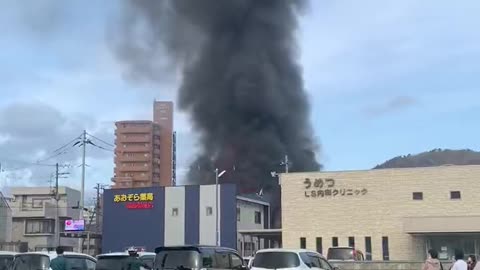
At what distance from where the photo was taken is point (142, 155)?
11400 centimetres

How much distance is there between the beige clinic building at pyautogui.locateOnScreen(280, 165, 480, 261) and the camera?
127 ft

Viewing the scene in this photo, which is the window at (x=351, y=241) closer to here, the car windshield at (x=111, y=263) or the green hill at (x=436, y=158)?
the car windshield at (x=111, y=263)

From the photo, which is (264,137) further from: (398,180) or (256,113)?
(398,180)

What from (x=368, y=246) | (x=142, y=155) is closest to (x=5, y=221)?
(x=368, y=246)

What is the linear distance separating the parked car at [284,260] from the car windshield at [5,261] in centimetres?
639

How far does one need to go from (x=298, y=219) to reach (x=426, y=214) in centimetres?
802

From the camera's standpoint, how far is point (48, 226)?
74.6m

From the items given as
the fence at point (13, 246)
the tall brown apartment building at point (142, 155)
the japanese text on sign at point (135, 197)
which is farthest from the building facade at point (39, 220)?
the tall brown apartment building at point (142, 155)

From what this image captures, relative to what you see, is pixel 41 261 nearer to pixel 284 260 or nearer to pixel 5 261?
pixel 5 261

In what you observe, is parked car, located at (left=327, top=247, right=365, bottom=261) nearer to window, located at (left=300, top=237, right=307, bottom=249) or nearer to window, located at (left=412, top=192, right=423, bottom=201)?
window, located at (left=412, top=192, right=423, bottom=201)

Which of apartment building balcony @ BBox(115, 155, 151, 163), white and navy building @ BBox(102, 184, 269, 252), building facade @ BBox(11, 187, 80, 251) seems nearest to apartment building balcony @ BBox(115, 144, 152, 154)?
apartment building balcony @ BBox(115, 155, 151, 163)

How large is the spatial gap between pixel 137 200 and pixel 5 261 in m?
35.4

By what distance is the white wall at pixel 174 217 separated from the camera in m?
51.7

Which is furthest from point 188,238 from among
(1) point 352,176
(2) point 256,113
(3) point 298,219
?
(2) point 256,113
